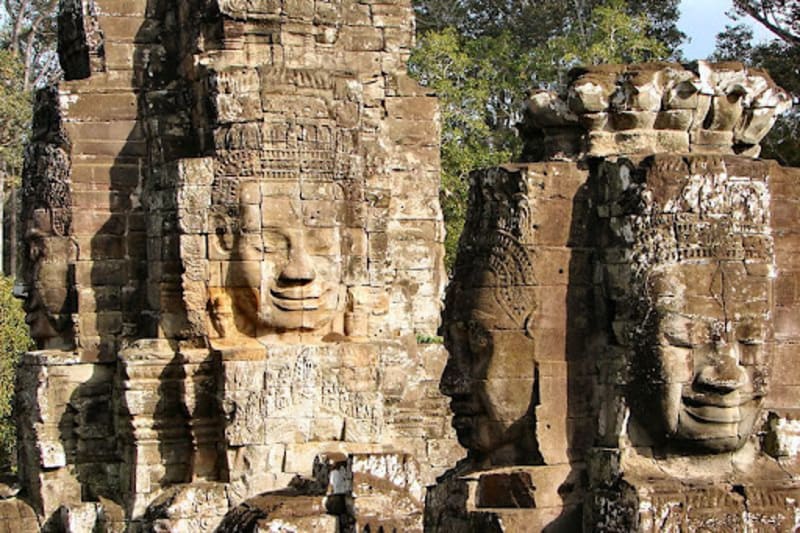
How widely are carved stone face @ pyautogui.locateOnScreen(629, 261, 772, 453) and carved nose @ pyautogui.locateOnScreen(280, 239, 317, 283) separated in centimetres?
547

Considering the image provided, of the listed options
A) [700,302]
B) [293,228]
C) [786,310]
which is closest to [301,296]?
[293,228]

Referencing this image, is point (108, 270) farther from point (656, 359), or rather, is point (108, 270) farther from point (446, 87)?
point (446, 87)

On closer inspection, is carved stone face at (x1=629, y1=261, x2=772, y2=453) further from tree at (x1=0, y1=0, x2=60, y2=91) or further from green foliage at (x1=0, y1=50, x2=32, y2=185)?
tree at (x1=0, y1=0, x2=60, y2=91)

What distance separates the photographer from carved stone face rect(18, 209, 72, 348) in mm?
16594

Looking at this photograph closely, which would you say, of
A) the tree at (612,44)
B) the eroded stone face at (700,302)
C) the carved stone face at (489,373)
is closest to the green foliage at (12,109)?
the tree at (612,44)

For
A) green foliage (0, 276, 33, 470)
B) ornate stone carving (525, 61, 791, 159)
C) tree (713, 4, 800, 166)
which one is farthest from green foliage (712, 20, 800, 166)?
ornate stone carving (525, 61, 791, 159)

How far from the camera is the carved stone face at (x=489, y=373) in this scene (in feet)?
31.1

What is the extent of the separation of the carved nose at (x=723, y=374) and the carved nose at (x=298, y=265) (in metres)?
5.69

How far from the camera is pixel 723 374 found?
8.83m

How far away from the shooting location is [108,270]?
1652cm

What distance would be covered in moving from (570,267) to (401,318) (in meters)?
6.55

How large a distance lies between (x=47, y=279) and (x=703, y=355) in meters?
9.16

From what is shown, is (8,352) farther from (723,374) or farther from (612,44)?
(723,374)

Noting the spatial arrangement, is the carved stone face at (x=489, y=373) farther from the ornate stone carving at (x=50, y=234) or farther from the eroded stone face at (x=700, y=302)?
the ornate stone carving at (x=50, y=234)
